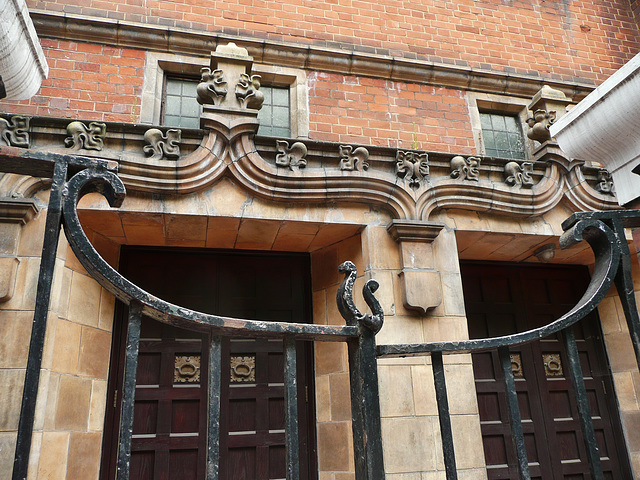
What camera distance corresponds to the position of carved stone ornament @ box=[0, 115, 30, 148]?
380cm

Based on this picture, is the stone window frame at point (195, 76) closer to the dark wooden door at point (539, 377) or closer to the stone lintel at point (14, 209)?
the stone lintel at point (14, 209)

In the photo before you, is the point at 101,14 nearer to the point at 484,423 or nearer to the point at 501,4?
the point at 501,4

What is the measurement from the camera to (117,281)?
128cm

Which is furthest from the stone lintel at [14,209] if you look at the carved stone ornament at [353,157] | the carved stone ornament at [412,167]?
the carved stone ornament at [412,167]

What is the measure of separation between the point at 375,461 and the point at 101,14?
5.20 metres

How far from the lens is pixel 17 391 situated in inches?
131

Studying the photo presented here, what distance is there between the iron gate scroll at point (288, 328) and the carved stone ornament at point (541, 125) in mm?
3779

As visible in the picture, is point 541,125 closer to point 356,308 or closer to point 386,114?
point 386,114

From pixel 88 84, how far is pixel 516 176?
4236mm

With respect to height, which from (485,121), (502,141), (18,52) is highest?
(485,121)

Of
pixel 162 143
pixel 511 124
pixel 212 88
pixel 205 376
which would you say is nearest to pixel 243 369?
pixel 205 376

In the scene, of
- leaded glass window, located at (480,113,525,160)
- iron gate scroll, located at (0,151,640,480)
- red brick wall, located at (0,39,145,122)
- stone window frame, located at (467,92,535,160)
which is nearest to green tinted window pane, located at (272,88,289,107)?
red brick wall, located at (0,39,145,122)

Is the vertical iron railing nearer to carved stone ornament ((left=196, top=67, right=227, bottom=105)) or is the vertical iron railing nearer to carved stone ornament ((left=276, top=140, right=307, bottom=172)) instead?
carved stone ornament ((left=276, top=140, right=307, bottom=172))

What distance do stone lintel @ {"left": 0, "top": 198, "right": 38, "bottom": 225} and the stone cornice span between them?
82.0 inches
